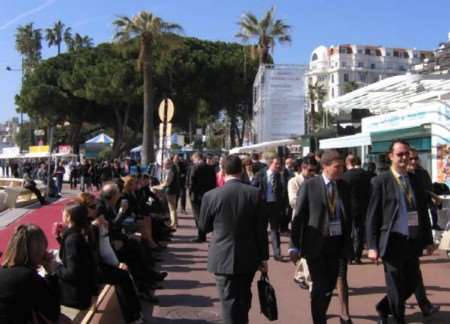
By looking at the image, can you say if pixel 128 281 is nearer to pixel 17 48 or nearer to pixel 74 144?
pixel 74 144

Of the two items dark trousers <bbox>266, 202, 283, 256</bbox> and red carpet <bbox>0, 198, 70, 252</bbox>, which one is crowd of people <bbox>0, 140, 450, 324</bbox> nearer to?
dark trousers <bbox>266, 202, 283, 256</bbox>

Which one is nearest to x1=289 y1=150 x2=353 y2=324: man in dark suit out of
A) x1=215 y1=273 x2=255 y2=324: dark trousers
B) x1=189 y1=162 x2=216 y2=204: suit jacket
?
x1=215 y1=273 x2=255 y2=324: dark trousers

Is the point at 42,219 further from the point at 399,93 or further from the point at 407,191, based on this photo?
the point at 407,191

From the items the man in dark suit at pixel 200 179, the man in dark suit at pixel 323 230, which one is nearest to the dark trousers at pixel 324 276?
the man in dark suit at pixel 323 230

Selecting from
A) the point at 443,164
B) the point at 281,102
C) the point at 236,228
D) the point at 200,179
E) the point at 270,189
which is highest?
the point at 281,102

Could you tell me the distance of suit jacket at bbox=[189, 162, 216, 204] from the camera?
12.9 m

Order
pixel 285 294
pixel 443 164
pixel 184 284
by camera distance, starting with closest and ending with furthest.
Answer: pixel 285 294 < pixel 184 284 < pixel 443 164

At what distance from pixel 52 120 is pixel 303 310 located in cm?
4993

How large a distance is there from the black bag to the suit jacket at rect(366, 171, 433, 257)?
1.00m

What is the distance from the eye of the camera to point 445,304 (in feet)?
22.8

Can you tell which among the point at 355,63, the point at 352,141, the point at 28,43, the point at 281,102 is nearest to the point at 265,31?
the point at 281,102

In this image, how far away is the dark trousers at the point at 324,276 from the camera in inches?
211

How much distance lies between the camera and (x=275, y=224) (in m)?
10.1

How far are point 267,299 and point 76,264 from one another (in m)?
1.62
